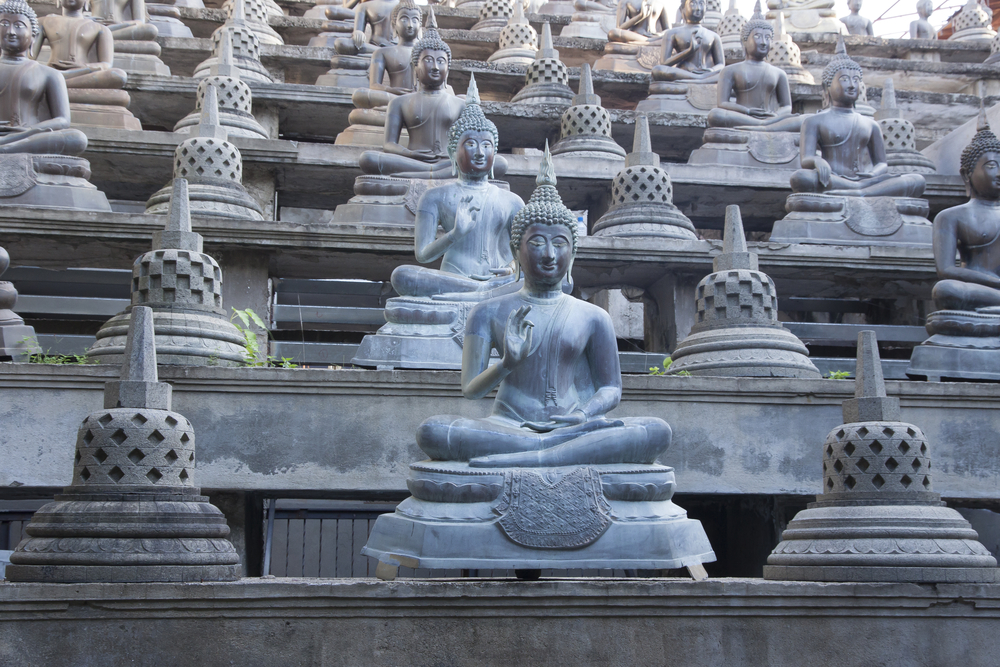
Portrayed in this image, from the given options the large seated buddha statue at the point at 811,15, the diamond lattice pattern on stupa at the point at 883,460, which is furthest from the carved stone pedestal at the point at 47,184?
the large seated buddha statue at the point at 811,15

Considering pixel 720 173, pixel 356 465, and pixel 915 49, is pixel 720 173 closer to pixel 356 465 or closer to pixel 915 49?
pixel 356 465

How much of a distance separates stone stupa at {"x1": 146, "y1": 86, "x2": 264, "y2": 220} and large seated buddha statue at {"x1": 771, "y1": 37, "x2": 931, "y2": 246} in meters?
5.80

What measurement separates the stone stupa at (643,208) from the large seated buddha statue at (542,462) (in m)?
5.08

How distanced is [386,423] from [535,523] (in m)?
2.48

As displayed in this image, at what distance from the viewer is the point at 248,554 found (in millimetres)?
7566

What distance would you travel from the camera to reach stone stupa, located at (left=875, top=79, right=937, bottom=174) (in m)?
13.6

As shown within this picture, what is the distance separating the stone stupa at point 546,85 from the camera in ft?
48.6

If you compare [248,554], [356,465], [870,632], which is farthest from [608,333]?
[248,554]

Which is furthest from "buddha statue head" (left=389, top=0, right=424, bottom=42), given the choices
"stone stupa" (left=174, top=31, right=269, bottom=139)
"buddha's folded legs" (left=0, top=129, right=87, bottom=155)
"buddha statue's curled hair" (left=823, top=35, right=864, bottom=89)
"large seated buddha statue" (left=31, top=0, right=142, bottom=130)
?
"buddha statue's curled hair" (left=823, top=35, right=864, bottom=89)

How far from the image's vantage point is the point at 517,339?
5145mm

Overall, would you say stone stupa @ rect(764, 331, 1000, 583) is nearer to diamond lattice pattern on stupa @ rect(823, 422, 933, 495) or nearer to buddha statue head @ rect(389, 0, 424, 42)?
diamond lattice pattern on stupa @ rect(823, 422, 933, 495)

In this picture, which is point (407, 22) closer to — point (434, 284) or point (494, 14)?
point (494, 14)

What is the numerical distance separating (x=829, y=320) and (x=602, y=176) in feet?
14.1

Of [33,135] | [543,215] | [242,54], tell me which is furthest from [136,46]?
[543,215]
